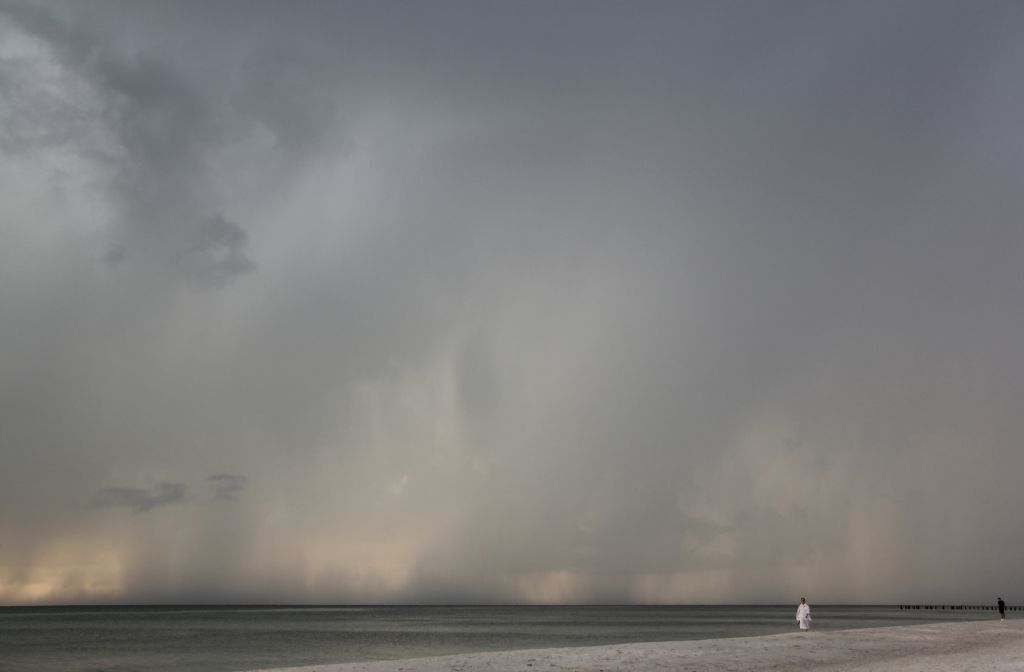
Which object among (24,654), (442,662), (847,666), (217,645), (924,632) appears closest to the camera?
(847,666)

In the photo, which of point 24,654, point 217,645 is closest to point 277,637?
point 217,645

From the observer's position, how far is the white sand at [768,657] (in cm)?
3988

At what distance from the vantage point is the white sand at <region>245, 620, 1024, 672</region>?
3988 centimetres

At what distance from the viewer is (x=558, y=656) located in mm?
47406

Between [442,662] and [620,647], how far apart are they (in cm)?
1469

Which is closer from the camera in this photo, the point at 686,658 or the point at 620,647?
the point at 686,658

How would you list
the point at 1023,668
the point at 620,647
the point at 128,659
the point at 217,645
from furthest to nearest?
the point at 217,645 → the point at 128,659 → the point at 620,647 → the point at 1023,668

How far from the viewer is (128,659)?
250 feet

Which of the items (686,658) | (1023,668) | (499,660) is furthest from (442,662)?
(1023,668)

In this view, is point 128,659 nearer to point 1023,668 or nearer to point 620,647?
point 620,647

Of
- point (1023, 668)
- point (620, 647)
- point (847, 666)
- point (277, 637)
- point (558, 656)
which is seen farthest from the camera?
point (277, 637)

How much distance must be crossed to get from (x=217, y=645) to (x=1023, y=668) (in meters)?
88.5

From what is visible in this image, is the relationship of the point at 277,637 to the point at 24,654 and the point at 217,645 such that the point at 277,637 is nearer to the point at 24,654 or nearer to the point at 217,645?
the point at 217,645

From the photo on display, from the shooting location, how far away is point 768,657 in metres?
45.9
